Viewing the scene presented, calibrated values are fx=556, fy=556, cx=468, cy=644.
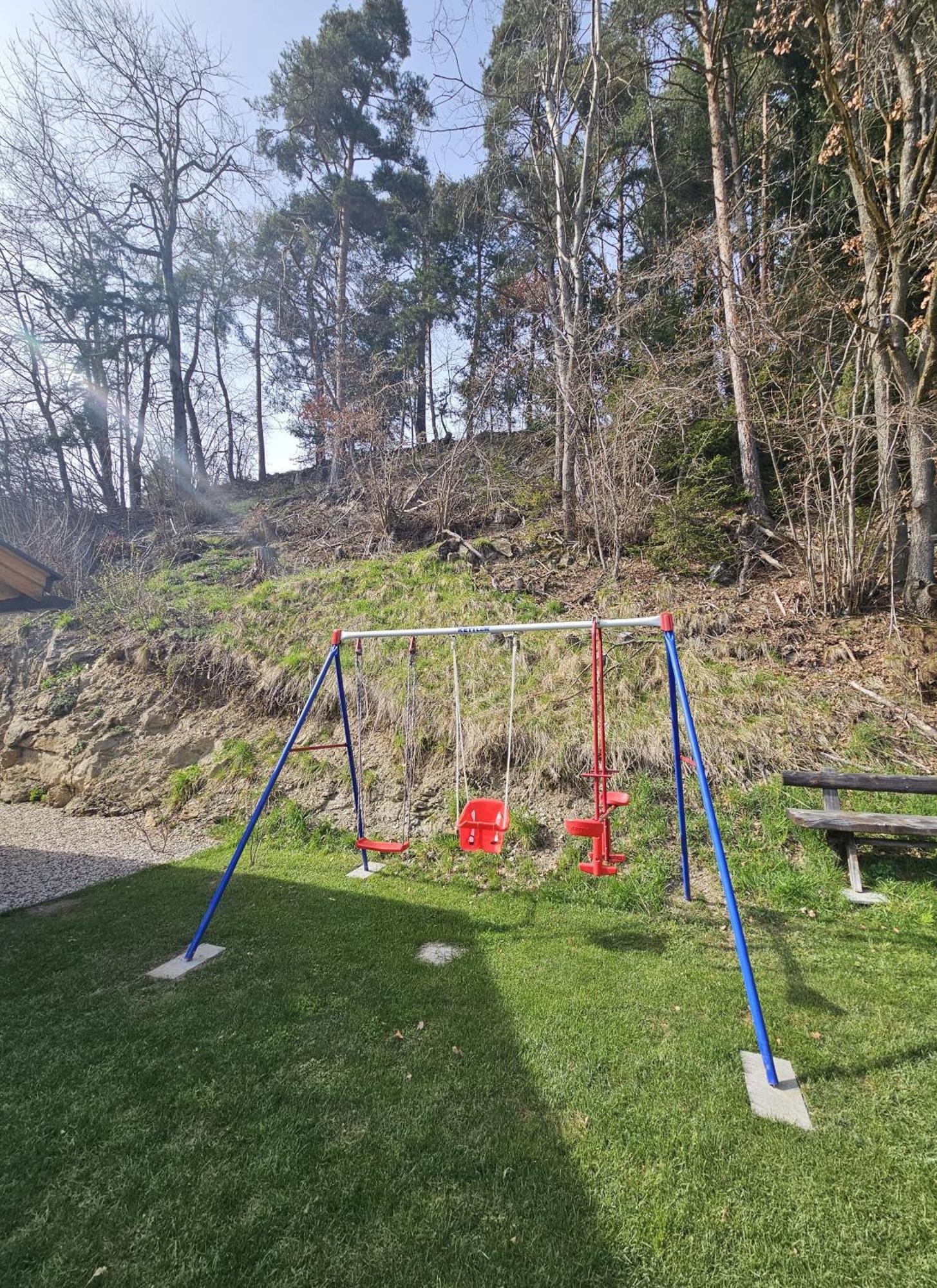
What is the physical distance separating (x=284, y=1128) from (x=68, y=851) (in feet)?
16.0

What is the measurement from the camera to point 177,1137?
2.02 m

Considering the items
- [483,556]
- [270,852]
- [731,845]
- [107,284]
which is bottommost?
[270,852]

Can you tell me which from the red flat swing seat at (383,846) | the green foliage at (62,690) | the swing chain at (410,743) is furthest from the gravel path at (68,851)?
the red flat swing seat at (383,846)

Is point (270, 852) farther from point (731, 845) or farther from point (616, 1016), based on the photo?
point (731, 845)

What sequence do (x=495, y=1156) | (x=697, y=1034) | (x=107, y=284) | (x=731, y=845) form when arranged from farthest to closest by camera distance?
(x=107, y=284), (x=731, y=845), (x=697, y=1034), (x=495, y=1156)

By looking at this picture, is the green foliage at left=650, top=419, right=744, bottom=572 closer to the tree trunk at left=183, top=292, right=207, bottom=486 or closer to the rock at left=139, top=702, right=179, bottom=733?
the rock at left=139, top=702, right=179, bottom=733

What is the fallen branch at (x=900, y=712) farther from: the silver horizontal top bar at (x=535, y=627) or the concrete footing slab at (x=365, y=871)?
the concrete footing slab at (x=365, y=871)

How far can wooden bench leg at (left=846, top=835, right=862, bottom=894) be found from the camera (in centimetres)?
357

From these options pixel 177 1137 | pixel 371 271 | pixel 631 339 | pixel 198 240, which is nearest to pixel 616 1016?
pixel 177 1137

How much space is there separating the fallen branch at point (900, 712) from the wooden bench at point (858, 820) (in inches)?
35.2

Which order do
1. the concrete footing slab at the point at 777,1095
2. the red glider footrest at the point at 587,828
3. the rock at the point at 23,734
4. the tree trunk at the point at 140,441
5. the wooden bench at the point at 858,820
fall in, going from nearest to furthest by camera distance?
the concrete footing slab at the point at 777,1095 → the red glider footrest at the point at 587,828 → the wooden bench at the point at 858,820 → the rock at the point at 23,734 → the tree trunk at the point at 140,441

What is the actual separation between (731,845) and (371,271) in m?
16.9

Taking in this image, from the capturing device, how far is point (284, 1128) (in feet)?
6.72

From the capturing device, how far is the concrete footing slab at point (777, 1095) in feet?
6.64
